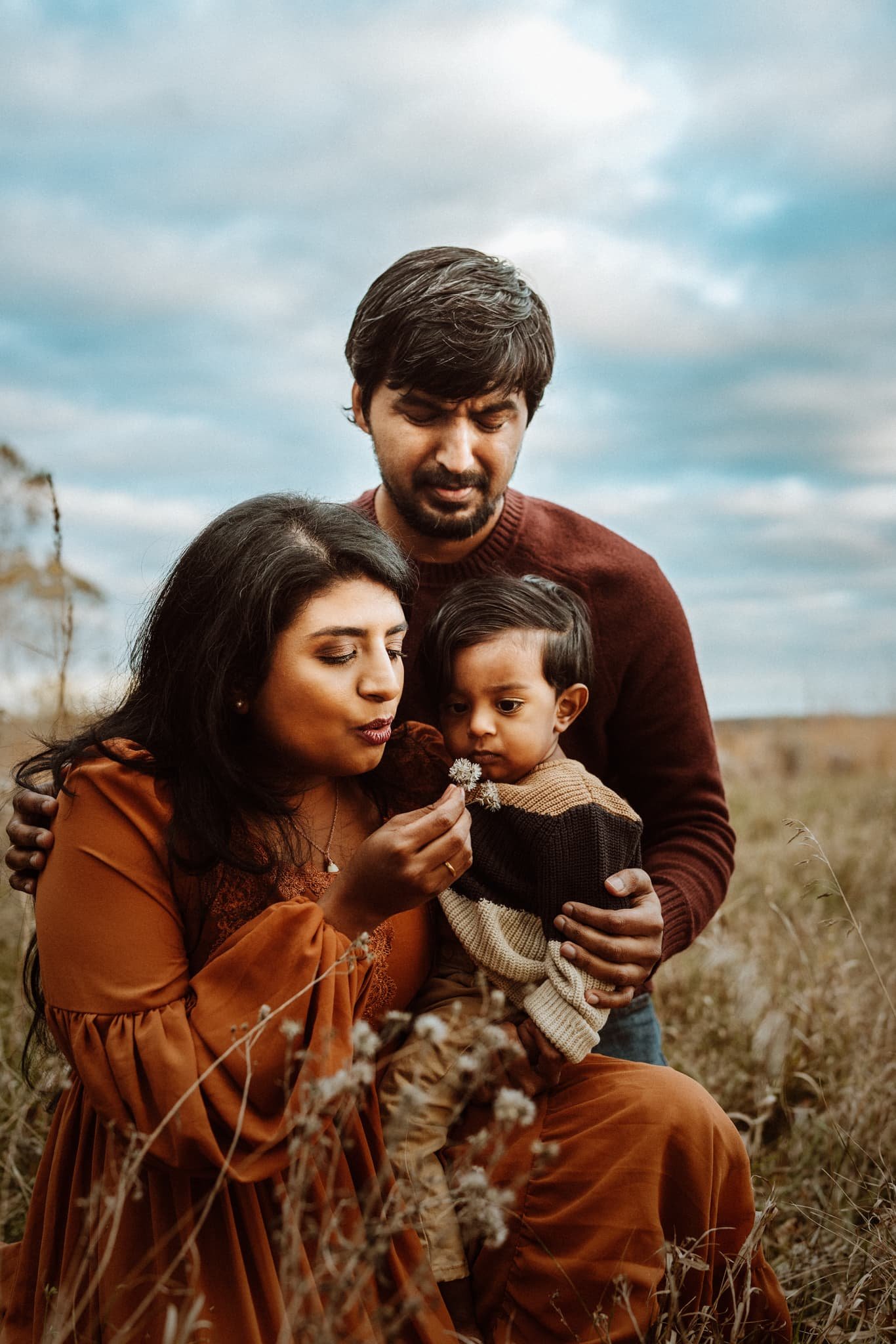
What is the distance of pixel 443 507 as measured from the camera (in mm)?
3588

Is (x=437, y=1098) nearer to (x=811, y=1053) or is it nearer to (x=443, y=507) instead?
(x=443, y=507)

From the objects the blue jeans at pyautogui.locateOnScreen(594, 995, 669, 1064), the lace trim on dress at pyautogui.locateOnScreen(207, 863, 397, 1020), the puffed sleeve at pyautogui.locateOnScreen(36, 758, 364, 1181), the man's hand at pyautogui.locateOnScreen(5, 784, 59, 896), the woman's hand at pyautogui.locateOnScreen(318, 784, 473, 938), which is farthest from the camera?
the blue jeans at pyautogui.locateOnScreen(594, 995, 669, 1064)

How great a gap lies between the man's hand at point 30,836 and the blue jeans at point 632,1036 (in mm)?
1840

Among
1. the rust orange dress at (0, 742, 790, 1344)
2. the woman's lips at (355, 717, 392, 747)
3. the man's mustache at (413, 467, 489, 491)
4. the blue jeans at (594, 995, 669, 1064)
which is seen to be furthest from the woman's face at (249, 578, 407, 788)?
the blue jeans at (594, 995, 669, 1064)

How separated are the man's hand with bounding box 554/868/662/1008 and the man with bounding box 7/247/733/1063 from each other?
1.29 feet

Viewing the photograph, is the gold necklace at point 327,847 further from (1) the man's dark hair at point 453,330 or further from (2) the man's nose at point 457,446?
(1) the man's dark hair at point 453,330

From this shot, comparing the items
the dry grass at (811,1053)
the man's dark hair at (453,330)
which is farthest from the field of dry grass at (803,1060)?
the man's dark hair at (453,330)

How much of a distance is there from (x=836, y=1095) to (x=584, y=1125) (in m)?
1.82

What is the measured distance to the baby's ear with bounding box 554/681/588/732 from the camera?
3193 millimetres

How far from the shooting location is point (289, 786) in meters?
2.87

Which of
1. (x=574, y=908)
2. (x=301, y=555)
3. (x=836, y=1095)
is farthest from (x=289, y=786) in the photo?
(x=836, y=1095)

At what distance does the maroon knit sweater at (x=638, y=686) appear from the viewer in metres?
3.76

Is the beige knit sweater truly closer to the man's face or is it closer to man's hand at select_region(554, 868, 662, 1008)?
man's hand at select_region(554, 868, 662, 1008)

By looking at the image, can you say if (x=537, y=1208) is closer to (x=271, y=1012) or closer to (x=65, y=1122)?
(x=271, y=1012)
